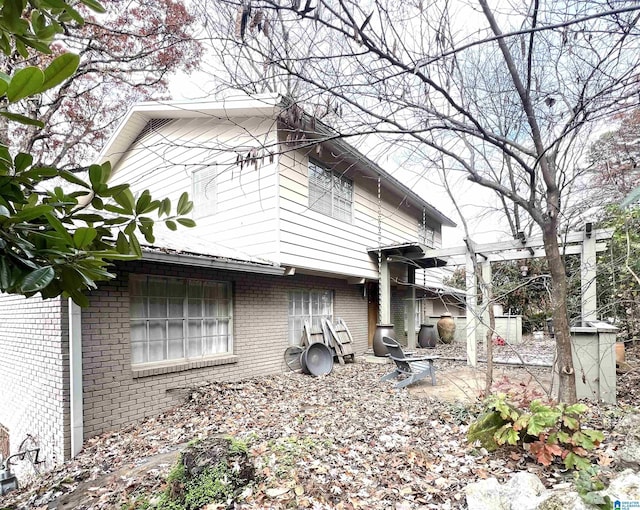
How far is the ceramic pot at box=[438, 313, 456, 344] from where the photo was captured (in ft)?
44.9

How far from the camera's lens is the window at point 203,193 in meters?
8.37

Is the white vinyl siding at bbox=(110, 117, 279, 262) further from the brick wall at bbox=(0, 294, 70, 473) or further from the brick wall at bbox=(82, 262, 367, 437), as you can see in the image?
the brick wall at bbox=(0, 294, 70, 473)

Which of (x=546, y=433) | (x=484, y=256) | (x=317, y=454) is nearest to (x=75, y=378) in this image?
(x=317, y=454)

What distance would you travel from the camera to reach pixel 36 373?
5.13 m

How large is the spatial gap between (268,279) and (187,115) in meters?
4.31

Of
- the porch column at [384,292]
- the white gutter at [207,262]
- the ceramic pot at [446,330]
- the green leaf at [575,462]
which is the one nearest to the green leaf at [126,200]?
the white gutter at [207,262]

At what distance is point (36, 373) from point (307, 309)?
223 inches

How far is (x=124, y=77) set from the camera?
10141mm

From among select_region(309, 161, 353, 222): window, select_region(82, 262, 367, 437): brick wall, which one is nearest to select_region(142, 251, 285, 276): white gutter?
select_region(82, 262, 367, 437): brick wall

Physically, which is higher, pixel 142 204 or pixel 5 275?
pixel 142 204

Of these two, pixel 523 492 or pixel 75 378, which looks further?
pixel 75 378

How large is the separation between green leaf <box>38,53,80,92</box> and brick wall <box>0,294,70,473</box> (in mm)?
4412

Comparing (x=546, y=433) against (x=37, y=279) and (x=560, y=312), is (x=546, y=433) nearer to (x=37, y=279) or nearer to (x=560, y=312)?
(x=560, y=312)

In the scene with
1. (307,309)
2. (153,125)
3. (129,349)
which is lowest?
(129,349)
